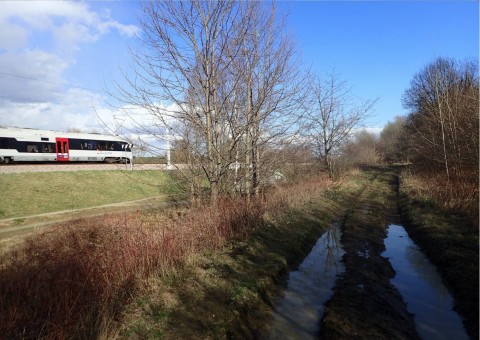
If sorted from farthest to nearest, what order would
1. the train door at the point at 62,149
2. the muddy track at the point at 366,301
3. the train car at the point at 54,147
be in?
the train door at the point at 62,149
the train car at the point at 54,147
the muddy track at the point at 366,301

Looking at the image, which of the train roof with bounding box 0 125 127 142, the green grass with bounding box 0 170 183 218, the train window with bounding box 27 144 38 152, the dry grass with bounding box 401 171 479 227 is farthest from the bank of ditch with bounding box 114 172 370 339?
the train window with bounding box 27 144 38 152

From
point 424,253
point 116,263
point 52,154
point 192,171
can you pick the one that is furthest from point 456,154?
point 52,154

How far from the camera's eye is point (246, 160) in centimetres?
1014

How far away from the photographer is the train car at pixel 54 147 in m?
28.2


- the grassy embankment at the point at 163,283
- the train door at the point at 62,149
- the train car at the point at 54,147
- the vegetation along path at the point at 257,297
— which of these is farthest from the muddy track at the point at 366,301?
the train door at the point at 62,149

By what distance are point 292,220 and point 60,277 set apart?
26.5 ft

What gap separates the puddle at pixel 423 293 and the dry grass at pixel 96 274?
4018 millimetres

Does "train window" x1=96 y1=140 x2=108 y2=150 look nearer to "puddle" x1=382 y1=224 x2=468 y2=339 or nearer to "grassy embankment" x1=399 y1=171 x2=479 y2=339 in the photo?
"grassy embankment" x1=399 y1=171 x2=479 y2=339

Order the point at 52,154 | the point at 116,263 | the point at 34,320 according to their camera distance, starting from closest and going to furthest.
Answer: the point at 34,320
the point at 116,263
the point at 52,154

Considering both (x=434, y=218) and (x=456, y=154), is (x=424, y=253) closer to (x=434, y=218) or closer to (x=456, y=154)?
(x=434, y=218)

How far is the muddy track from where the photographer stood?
5.13 metres

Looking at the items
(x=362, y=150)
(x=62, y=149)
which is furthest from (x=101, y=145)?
(x=362, y=150)

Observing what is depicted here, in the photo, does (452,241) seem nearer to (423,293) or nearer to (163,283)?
(423,293)

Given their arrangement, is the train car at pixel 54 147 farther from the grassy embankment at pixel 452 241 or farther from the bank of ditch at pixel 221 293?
the grassy embankment at pixel 452 241
